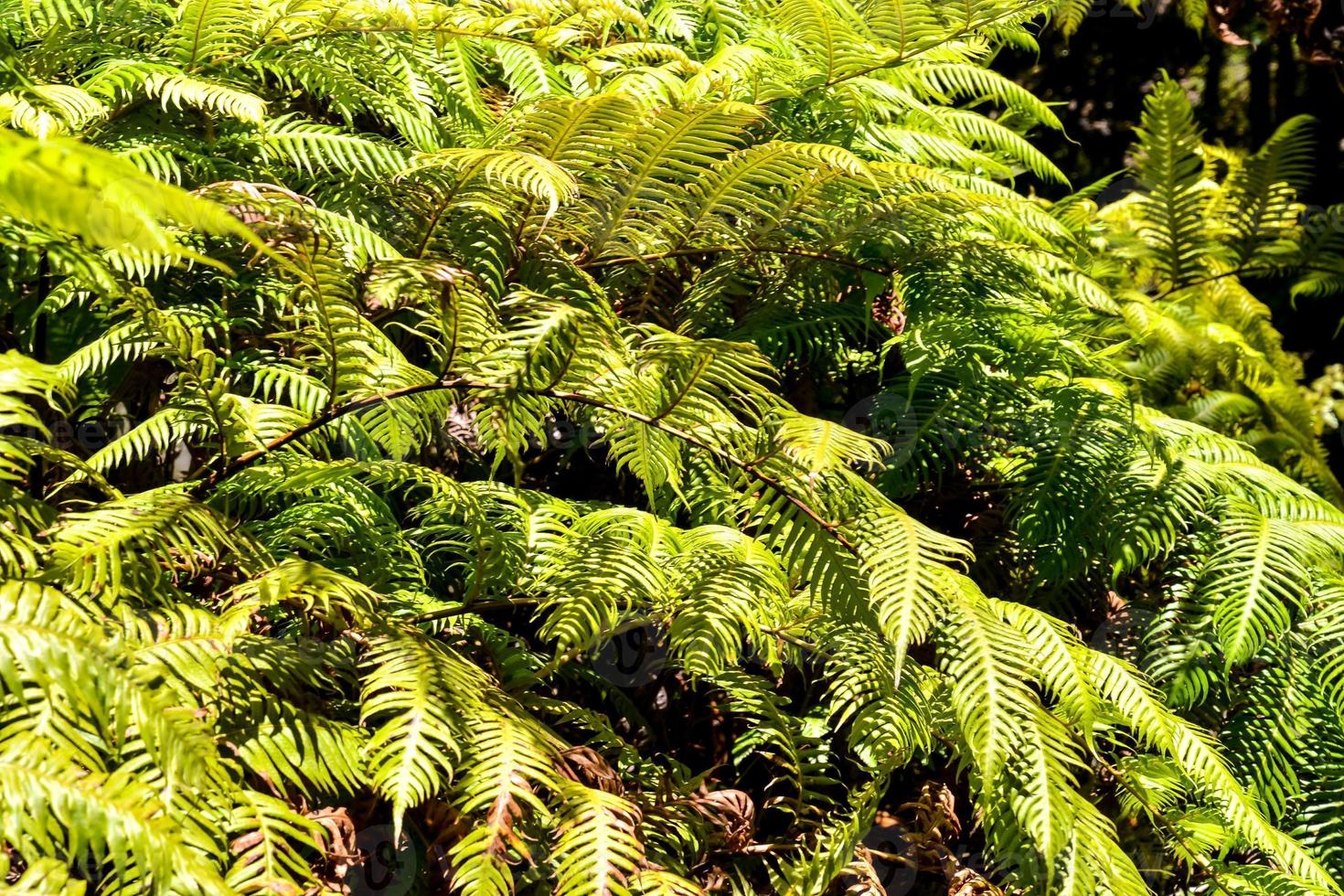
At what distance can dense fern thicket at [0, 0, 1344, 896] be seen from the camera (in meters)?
0.97

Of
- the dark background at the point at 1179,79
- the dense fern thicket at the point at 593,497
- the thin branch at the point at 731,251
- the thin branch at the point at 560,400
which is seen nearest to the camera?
the dense fern thicket at the point at 593,497

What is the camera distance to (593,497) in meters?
1.80

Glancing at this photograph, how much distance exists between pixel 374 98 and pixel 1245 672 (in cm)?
164

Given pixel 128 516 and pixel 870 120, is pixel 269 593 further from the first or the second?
pixel 870 120

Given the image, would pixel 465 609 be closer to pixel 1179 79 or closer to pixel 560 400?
pixel 560 400

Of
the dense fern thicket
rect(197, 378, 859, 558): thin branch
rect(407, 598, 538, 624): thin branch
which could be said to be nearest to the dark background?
the dense fern thicket

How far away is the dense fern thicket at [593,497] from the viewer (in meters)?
0.97

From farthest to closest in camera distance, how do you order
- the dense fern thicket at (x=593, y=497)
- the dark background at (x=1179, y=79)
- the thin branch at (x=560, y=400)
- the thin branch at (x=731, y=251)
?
the dark background at (x=1179, y=79), the thin branch at (x=731, y=251), the thin branch at (x=560, y=400), the dense fern thicket at (x=593, y=497)

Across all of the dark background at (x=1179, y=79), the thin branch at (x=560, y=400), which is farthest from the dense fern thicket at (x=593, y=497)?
the dark background at (x=1179, y=79)

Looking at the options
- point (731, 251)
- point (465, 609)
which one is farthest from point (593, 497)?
point (465, 609)

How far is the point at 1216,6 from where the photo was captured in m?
3.68

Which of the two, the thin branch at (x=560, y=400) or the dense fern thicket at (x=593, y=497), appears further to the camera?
the thin branch at (x=560, y=400)

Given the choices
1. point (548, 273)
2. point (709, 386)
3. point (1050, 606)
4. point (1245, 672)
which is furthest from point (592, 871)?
point (1245, 672)

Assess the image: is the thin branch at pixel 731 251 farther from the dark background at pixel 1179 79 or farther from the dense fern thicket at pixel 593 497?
the dark background at pixel 1179 79
